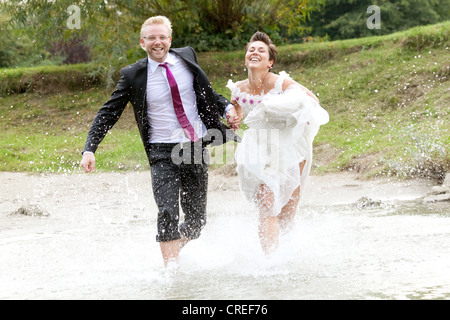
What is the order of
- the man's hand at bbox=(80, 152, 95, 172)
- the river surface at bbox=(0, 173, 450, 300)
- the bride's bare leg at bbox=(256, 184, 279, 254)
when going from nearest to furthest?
the river surface at bbox=(0, 173, 450, 300) → the man's hand at bbox=(80, 152, 95, 172) → the bride's bare leg at bbox=(256, 184, 279, 254)

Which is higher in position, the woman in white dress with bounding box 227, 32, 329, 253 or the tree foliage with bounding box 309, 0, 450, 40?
the woman in white dress with bounding box 227, 32, 329, 253

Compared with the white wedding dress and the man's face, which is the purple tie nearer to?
the man's face

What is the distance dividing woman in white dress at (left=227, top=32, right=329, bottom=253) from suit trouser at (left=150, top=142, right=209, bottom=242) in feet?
1.32

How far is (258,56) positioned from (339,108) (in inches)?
368

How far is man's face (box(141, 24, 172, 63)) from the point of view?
19.3 feet

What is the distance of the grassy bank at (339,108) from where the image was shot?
40.1ft

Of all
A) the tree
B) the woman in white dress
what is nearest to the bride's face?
the woman in white dress

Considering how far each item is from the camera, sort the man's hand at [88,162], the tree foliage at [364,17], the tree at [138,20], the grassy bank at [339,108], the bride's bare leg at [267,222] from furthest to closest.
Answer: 1. the tree foliage at [364,17]
2. the tree at [138,20]
3. the grassy bank at [339,108]
4. the bride's bare leg at [267,222]
5. the man's hand at [88,162]

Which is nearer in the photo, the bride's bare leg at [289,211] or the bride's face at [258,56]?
the bride's face at [258,56]

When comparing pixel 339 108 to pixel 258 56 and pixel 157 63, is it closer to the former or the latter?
pixel 258 56

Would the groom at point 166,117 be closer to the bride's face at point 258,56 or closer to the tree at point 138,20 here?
the bride's face at point 258,56

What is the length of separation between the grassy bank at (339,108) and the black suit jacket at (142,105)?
5278 millimetres

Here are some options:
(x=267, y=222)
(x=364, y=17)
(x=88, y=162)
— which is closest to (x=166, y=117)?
(x=88, y=162)

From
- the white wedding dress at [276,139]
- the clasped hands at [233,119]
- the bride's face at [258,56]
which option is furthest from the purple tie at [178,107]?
the bride's face at [258,56]
